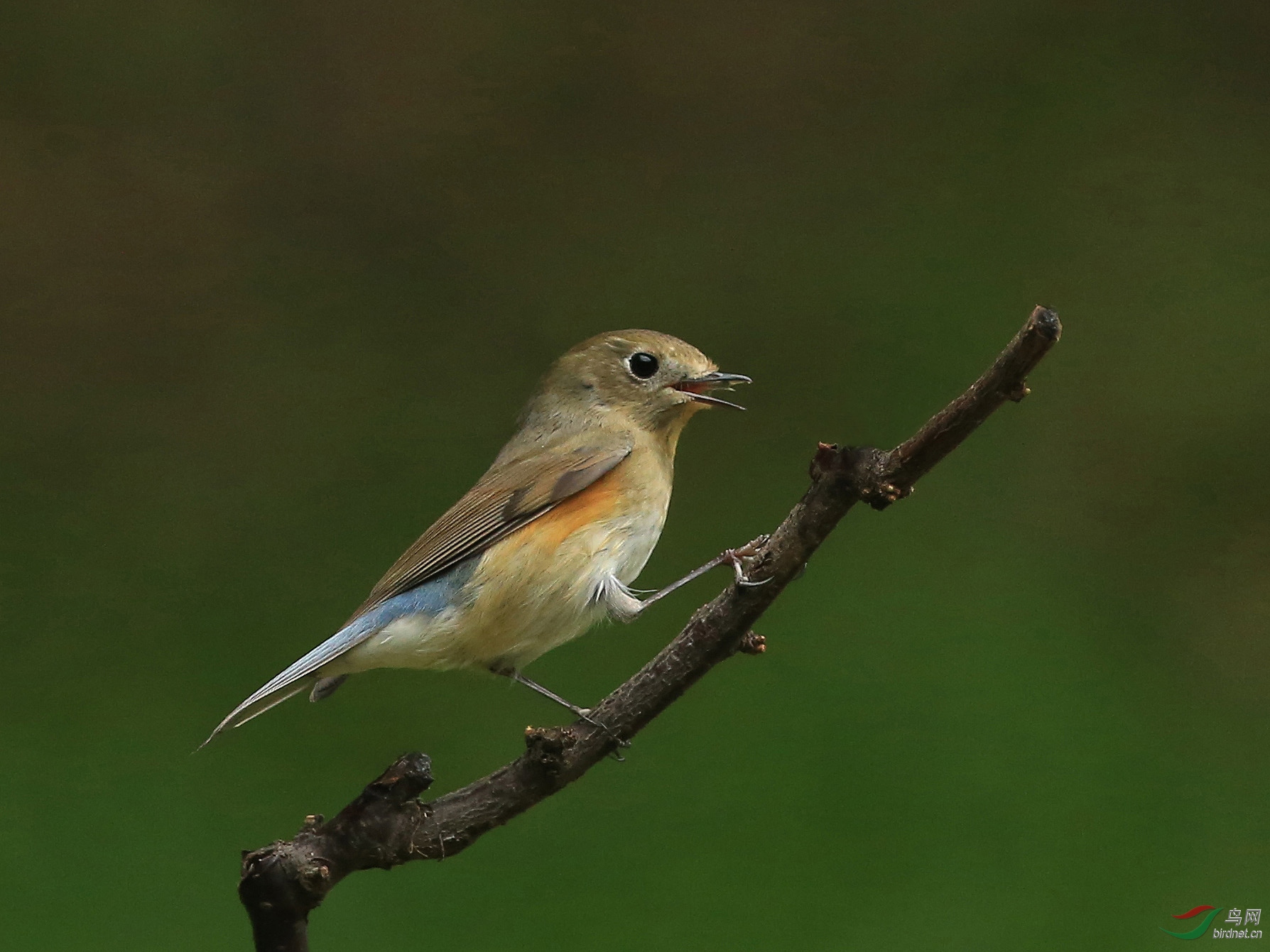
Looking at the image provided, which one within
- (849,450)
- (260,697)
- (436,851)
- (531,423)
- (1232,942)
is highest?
(531,423)

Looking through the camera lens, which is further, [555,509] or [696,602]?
[696,602]

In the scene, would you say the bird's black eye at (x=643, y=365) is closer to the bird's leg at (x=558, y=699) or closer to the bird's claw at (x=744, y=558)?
the bird's leg at (x=558, y=699)

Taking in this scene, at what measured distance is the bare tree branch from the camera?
72.2 inches

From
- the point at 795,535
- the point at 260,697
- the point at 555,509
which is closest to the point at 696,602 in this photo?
the point at 555,509

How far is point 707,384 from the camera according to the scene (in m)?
3.04

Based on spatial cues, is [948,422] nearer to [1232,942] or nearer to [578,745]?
[578,745]

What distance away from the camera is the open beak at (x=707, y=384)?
2.99 meters

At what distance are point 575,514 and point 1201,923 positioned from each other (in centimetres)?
216

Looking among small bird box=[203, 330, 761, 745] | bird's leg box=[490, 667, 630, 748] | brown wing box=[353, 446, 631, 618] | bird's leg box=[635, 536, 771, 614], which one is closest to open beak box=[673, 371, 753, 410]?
small bird box=[203, 330, 761, 745]

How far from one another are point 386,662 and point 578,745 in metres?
0.70

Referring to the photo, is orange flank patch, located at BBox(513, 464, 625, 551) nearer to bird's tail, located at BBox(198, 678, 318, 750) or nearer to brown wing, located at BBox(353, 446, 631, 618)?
brown wing, located at BBox(353, 446, 631, 618)

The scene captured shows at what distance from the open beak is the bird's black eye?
0.06 meters

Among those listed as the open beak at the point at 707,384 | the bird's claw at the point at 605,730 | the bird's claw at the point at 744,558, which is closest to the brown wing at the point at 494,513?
the open beak at the point at 707,384

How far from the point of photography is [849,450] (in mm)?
1919
